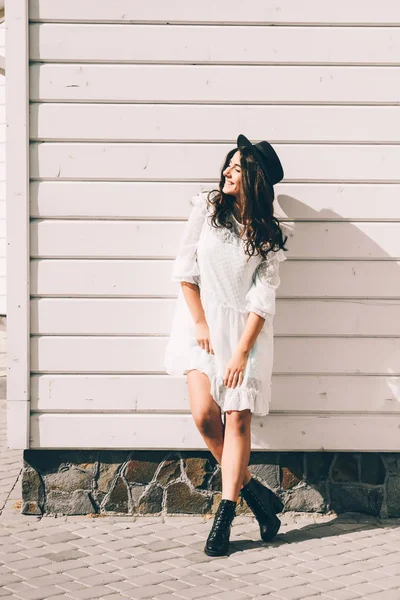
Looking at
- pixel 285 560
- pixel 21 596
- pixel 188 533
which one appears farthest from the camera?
pixel 188 533

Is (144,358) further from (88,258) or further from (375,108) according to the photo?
(375,108)

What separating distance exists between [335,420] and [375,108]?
1781 millimetres

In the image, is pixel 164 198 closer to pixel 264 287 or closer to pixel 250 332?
pixel 264 287

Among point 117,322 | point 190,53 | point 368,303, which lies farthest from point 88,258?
point 368,303

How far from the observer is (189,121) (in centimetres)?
519

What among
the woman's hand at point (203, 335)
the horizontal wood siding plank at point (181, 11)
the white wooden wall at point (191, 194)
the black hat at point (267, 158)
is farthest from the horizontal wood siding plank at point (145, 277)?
the horizontal wood siding plank at point (181, 11)

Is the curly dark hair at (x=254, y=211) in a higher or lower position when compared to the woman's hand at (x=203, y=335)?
higher

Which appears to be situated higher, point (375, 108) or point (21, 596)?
point (375, 108)

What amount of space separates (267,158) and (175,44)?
88 cm

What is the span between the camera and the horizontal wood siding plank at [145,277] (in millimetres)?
5266

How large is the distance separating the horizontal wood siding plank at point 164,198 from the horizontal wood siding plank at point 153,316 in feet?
1.63

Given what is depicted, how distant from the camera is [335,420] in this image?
534 cm

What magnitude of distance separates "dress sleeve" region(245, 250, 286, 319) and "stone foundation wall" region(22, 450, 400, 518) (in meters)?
1.01

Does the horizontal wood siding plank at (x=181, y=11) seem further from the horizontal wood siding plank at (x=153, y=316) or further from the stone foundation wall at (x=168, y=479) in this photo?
the stone foundation wall at (x=168, y=479)
